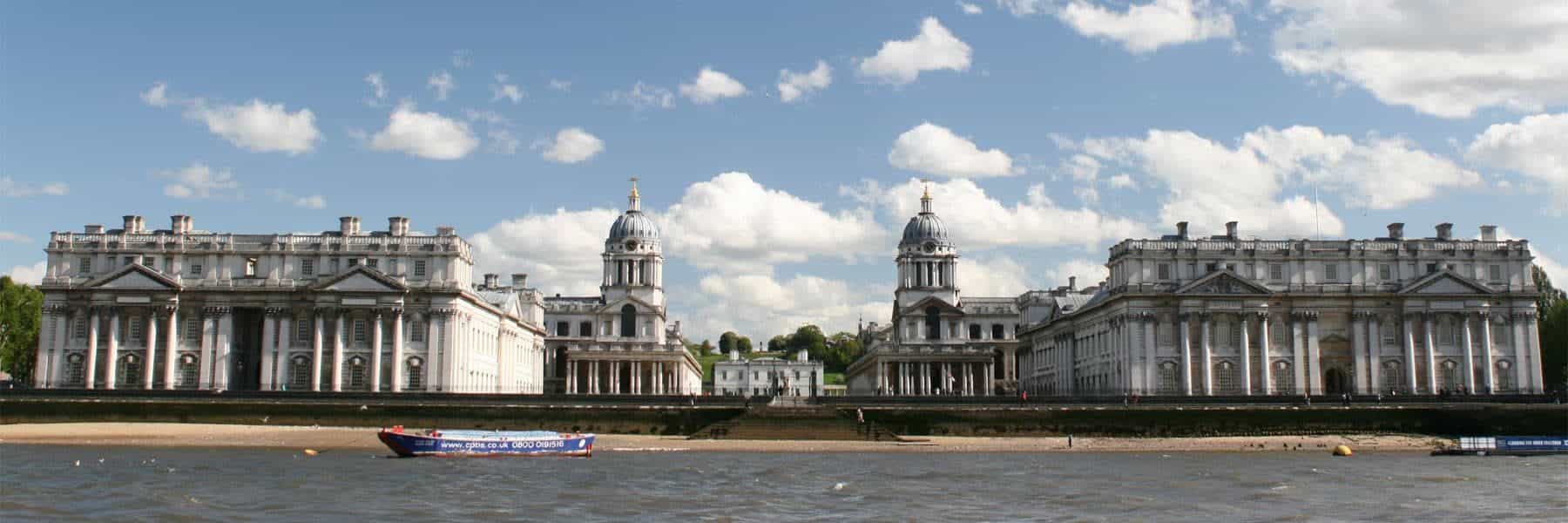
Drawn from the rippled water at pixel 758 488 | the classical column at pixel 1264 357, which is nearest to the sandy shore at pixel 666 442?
the rippled water at pixel 758 488

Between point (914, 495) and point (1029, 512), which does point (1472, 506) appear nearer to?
point (1029, 512)

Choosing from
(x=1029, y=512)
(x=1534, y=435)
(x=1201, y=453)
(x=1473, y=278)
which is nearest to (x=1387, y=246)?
(x=1473, y=278)

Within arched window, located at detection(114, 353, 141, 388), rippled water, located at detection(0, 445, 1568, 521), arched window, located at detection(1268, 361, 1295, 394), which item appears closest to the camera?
rippled water, located at detection(0, 445, 1568, 521)

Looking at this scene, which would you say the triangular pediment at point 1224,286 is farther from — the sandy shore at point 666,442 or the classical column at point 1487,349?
the sandy shore at point 666,442

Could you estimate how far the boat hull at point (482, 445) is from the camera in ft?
195

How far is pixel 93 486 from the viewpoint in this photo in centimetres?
4272

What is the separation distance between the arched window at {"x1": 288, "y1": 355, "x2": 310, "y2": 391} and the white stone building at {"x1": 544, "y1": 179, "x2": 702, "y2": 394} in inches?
1398

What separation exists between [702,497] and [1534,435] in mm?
48797

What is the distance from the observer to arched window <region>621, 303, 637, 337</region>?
127m

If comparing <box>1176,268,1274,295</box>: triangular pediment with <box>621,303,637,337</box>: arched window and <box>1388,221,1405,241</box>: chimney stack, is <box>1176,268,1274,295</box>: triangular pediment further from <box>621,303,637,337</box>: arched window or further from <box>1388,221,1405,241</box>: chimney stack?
<box>621,303,637,337</box>: arched window

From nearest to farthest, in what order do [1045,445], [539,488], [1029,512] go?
[1029,512] → [539,488] → [1045,445]

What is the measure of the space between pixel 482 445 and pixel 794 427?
17295mm

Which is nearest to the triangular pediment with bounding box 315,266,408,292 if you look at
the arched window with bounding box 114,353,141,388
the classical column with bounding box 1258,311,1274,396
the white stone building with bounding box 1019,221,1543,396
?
the arched window with bounding box 114,353,141,388

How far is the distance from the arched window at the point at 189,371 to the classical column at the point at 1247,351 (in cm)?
6096
